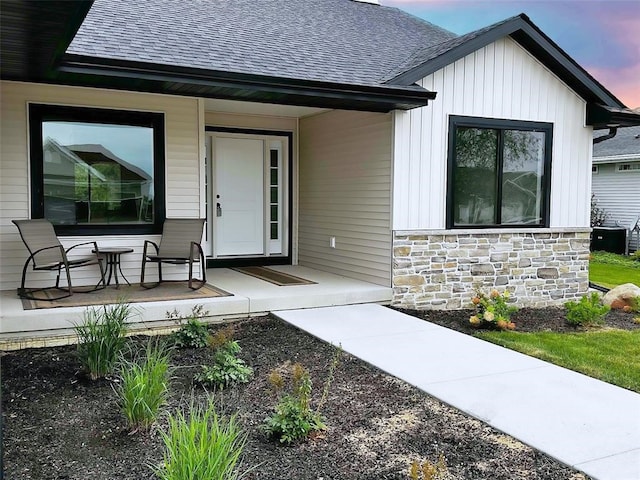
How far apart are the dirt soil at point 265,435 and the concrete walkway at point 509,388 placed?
6.5 inches

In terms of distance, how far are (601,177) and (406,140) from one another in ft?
46.0

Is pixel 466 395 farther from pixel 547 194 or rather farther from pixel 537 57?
pixel 537 57

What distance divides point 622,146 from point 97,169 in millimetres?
16569

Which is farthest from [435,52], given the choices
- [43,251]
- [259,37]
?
[43,251]

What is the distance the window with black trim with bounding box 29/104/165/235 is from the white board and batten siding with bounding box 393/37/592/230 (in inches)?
121

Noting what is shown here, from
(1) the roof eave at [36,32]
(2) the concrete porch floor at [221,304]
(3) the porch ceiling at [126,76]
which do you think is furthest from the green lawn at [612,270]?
(1) the roof eave at [36,32]

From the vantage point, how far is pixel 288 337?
544cm

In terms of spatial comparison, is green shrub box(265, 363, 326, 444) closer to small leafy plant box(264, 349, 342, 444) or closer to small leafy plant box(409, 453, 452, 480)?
small leafy plant box(264, 349, 342, 444)

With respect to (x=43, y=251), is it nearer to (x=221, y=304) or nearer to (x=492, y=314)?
(x=221, y=304)

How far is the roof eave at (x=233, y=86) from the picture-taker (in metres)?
5.27

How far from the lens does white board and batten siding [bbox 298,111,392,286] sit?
7125mm

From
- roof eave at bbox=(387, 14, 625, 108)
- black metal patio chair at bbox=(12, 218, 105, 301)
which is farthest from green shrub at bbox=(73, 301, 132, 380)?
roof eave at bbox=(387, 14, 625, 108)

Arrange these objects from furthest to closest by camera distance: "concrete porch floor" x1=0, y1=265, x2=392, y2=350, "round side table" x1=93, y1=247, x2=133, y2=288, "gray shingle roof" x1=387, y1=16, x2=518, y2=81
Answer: "gray shingle roof" x1=387, y1=16, x2=518, y2=81 → "round side table" x1=93, y1=247, x2=133, y2=288 → "concrete porch floor" x1=0, y1=265, x2=392, y2=350

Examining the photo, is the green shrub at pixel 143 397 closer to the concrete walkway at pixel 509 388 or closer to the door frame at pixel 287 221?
the concrete walkway at pixel 509 388
